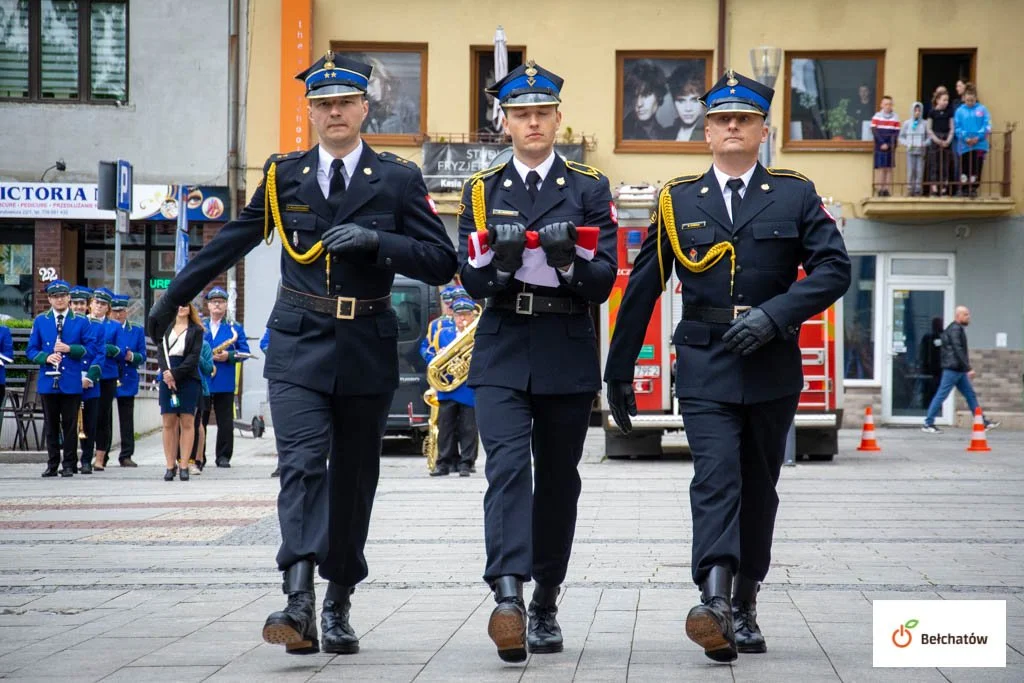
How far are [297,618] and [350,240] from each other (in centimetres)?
145

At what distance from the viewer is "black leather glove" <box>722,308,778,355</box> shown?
19.6 ft

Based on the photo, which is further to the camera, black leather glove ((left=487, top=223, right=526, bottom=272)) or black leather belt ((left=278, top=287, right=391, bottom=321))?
black leather belt ((left=278, top=287, right=391, bottom=321))

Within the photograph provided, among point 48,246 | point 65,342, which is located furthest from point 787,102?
point 65,342

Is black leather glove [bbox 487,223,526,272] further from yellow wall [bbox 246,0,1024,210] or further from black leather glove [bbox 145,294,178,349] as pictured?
yellow wall [bbox 246,0,1024,210]

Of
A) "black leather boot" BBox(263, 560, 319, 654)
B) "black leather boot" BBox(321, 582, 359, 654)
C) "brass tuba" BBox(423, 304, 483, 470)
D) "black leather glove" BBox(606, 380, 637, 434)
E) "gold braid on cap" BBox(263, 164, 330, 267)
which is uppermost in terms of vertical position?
"gold braid on cap" BBox(263, 164, 330, 267)

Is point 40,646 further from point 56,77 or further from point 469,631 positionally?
point 56,77

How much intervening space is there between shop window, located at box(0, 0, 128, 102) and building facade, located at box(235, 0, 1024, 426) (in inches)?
96.5

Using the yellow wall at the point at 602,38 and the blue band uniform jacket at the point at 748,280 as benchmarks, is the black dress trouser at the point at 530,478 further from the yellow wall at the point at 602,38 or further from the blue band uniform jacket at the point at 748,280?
the yellow wall at the point at 602,38

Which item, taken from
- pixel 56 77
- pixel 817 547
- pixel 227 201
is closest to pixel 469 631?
pixel 817 547

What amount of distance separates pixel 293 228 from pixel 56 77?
22672 millimetres

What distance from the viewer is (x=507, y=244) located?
5.97 meters

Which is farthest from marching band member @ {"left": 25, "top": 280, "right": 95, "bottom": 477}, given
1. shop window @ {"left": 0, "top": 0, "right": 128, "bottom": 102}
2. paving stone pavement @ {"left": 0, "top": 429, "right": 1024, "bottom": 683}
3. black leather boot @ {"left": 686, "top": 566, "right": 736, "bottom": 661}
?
black leather boot @ {"left": 686, "top": 566, "right": 736, "bottom": 661}

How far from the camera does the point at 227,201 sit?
26.9 meters

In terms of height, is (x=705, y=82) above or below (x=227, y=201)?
above
